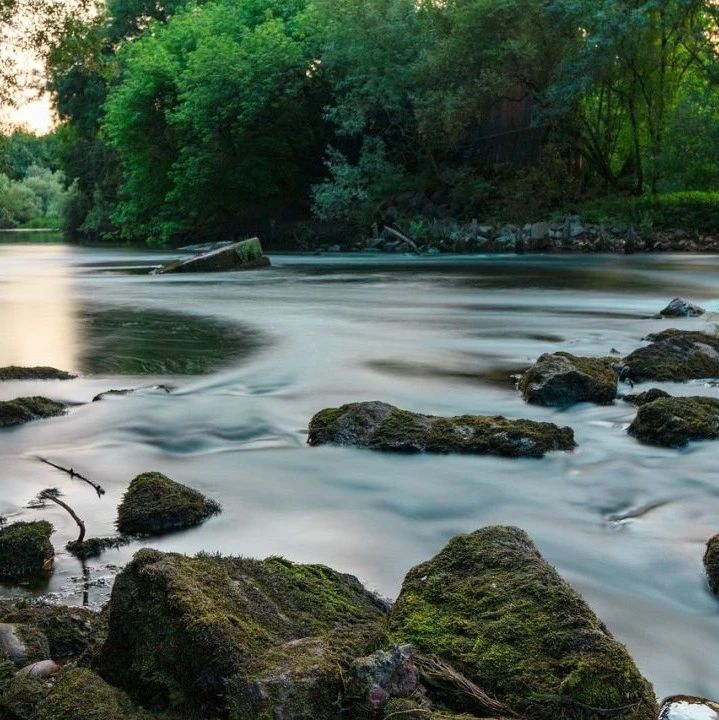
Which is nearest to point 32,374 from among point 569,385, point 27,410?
point 27,410

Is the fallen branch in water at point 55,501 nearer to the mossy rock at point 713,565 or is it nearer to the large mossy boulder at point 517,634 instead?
the large mossy boulder at point 517,634

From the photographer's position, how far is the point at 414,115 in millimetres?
35469

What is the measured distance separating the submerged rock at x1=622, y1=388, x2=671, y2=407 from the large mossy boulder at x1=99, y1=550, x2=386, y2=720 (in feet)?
17.4

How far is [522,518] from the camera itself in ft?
18.4

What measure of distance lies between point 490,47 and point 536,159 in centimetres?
604

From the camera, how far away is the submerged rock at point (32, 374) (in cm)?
994

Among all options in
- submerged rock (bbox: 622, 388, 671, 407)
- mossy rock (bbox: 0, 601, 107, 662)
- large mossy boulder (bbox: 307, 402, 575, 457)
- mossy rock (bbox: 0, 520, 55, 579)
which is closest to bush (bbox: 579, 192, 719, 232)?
submerged rock (bbox: 622, 388, 671, 407)

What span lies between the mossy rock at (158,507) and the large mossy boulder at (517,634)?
1.93 meters

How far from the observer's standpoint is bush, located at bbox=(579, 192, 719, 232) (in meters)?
31.8

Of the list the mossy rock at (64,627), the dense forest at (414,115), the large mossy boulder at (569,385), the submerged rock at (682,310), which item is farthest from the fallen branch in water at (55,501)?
the dense forest at (414,115)

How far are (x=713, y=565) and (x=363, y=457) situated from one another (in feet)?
9.41

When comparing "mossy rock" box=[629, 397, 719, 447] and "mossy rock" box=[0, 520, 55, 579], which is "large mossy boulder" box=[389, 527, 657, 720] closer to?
"mossy rock" box=[0, 520, 55, 579]

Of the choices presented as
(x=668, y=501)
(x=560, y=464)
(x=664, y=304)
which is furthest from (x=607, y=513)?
(x=664, y=304)

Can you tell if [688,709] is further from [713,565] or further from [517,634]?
[713,565]
